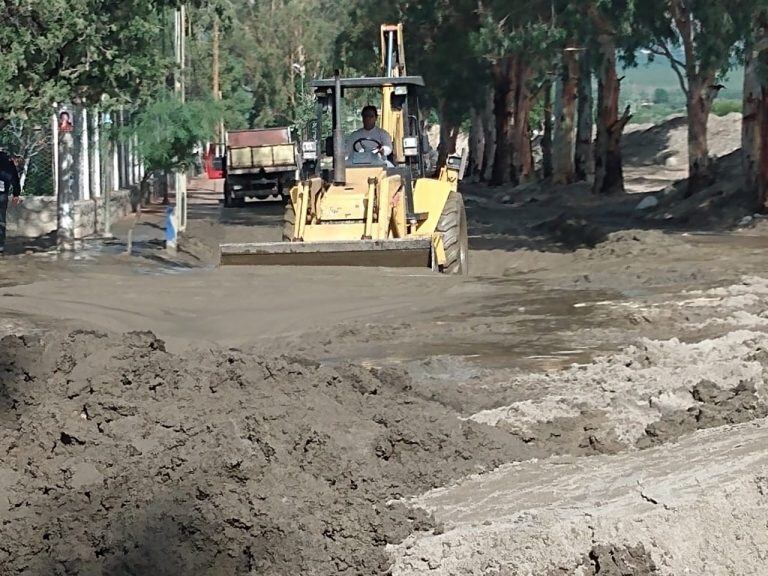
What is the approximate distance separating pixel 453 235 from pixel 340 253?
1799mm

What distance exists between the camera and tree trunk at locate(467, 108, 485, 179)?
61062 mm

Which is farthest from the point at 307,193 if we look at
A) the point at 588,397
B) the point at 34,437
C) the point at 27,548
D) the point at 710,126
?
the point at 710,126

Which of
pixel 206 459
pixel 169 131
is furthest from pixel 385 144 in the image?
pixel 206 459

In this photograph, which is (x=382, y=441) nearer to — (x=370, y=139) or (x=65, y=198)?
(x=370, y=139)

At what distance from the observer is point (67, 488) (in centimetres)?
659

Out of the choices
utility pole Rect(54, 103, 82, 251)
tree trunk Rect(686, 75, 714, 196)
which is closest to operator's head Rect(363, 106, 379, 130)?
utility pole Rect(54, 103, 82, 251)

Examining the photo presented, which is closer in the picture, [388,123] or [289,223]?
[289,223]

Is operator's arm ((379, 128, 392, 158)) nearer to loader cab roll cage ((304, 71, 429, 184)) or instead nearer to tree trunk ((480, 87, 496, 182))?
loader cab roll cage ((304, 71, 429, 184))

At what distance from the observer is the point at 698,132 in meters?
32.1

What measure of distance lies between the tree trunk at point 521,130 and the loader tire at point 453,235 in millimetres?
29661

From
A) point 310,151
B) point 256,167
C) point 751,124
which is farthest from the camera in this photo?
point 256,167

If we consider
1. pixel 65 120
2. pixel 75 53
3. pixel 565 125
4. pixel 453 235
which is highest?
pixel 75 53

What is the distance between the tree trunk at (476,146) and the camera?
6106 cm

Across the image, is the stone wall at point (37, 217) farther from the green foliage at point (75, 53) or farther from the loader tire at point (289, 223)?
the loader tire at point (289, 223)
